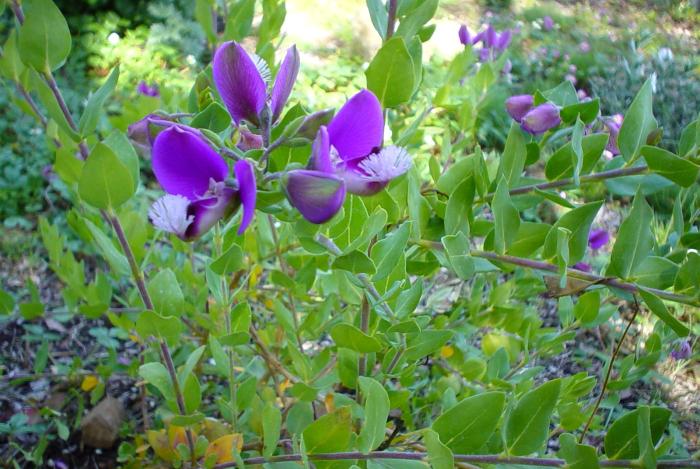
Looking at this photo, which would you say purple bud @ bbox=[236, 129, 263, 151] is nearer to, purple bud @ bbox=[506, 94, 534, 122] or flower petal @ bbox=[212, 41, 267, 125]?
flower petal @ bbox=[212, 41, 267, 125]

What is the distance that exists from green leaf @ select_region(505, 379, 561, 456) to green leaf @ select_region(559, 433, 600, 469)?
0.09 feet

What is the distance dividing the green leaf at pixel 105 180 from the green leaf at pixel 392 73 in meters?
0.27

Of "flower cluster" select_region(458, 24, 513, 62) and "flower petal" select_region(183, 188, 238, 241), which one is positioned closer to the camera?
"flower petal" select_region(183, 188, 238, 241)

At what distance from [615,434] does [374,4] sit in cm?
58

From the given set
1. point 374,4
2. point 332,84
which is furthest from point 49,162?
point 374,4

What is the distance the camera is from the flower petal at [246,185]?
53 centimetres

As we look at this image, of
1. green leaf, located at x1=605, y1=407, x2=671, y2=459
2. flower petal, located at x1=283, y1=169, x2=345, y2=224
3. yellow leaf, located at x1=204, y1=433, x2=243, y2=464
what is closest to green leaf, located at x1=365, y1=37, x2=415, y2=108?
flower petal, located at x1=283, y1=169, x2=345, y2=224

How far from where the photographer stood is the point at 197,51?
13.5ft

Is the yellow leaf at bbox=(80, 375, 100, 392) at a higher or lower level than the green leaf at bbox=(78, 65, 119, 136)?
lower

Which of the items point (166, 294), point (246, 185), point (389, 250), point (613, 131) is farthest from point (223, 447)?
point (613, 131)

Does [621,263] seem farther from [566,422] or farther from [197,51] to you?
[197,51]

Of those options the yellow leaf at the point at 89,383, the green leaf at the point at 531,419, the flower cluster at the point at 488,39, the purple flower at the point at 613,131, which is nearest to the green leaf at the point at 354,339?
the green leaf at the point at 531,419

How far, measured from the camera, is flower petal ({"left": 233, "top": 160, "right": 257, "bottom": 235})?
21.0 inches

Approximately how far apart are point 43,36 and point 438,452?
0.59 meters
